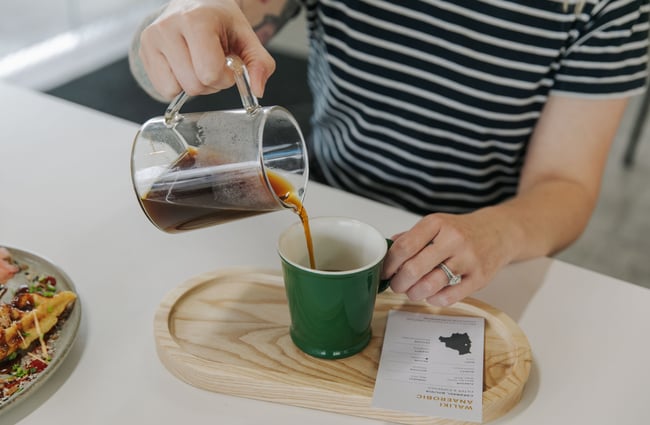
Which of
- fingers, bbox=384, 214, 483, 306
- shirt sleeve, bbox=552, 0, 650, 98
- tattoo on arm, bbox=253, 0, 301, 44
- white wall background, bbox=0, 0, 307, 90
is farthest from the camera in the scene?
white wall background, bbox=0, 0, 307, 90

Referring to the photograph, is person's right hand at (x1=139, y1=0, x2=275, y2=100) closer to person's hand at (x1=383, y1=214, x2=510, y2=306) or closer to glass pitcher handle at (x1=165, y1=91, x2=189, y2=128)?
glass pitcher handle at (x1=165, y1=91, x2=189, y2=128)

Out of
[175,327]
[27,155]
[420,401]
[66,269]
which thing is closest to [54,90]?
[27,155]

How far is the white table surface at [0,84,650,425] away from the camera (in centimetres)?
76

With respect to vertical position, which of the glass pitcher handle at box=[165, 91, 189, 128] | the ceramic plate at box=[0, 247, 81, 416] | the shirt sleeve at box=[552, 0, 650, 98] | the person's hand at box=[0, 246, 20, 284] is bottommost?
the ceramic plate at box=[0, 247, 81, 416]

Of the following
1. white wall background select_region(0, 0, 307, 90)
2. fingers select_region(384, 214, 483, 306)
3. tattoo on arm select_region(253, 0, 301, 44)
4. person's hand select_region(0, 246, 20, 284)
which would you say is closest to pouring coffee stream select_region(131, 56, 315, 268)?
fingers select_region(384, 214, 483, 306)

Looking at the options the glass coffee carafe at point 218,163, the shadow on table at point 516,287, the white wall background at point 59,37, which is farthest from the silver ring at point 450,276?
the white wall background at point 59,37

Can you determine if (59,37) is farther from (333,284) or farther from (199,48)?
(333,284)

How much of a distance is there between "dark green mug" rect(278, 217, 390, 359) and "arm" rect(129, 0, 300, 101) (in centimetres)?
19

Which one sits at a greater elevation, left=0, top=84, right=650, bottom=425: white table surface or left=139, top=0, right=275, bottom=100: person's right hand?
left=139, top=0, right=275, bottom=100: person's right hand

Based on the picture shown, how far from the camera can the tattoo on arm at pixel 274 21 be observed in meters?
1.26

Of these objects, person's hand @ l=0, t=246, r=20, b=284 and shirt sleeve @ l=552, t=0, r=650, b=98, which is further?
shirt sleeve @ l=552, t=0, r=650, b=98

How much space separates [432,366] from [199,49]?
463 millimetres

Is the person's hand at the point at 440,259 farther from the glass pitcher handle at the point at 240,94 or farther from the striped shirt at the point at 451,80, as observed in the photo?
the striped shirt at the point at 451,80

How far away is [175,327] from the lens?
859 mm
